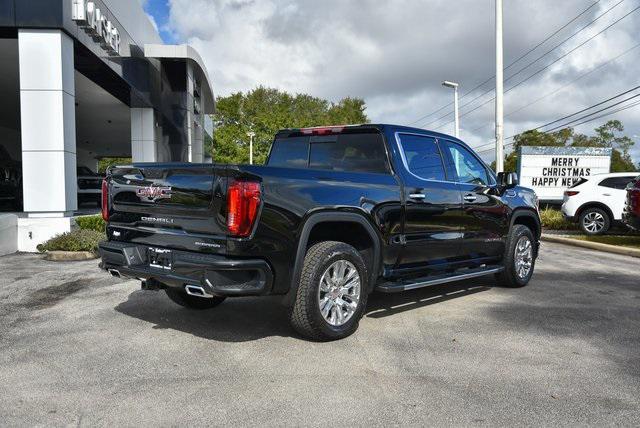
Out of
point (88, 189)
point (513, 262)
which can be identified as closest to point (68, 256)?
point (513, 262)

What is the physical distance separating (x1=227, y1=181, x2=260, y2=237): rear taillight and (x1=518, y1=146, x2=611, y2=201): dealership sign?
17521 mm

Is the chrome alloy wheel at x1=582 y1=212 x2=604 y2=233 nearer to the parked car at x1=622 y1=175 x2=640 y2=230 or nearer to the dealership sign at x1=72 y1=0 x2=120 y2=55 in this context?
the parked car at x1=622 y1=175 x2=640 y2=230

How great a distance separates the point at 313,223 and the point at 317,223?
0.30 feet

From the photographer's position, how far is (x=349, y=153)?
18.2ft

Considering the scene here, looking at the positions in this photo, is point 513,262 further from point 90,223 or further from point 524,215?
point 90,223

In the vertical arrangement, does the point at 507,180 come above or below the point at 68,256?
above

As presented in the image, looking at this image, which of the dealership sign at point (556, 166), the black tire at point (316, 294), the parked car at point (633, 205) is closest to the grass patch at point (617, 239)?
the parked car at point (633, 205)

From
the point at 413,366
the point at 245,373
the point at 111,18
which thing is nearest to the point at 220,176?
the point at 245,373

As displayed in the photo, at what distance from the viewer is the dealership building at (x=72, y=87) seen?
1044 centimetres

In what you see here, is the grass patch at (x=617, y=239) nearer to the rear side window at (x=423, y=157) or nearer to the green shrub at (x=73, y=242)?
the rear side window at (x=423, y=157)

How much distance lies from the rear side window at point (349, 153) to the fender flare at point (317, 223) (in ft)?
2.47

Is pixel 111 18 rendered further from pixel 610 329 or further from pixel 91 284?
pixel 610 329

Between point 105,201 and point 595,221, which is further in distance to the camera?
point 595,221

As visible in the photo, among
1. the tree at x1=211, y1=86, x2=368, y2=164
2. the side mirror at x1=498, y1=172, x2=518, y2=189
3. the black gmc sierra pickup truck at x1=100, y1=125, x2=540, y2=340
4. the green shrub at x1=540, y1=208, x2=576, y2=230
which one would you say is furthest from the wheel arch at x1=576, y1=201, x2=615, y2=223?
the tree at x1=211, y1=86, x2=368, y2=164
